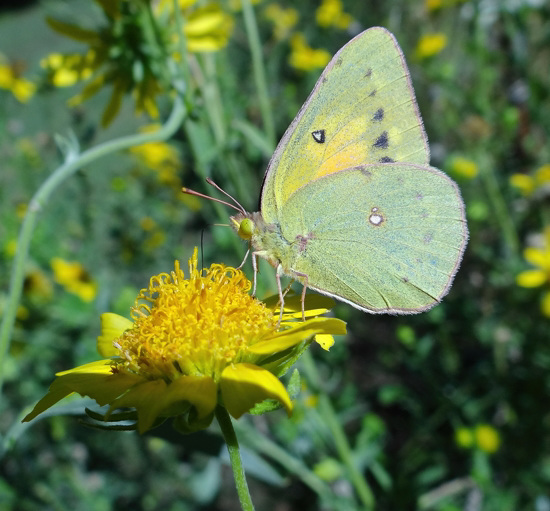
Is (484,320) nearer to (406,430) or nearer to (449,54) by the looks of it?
(406,430)

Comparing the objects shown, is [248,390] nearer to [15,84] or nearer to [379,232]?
[379,232]

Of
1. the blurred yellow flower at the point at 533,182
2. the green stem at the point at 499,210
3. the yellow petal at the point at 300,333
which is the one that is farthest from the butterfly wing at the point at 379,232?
the blurred yellow flower at the point at 533,182

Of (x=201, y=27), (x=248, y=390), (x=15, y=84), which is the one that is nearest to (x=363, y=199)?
(x=248, y=390)

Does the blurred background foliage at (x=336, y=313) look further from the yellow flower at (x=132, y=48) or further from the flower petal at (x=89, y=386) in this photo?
the flower petal at (x=89, y=386)

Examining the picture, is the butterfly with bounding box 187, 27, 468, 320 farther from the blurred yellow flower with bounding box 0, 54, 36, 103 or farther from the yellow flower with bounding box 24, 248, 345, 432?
the blurred yellow flower with bounding box 0, 54, 36, 103

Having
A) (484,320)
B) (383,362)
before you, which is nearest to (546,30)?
(484,320)

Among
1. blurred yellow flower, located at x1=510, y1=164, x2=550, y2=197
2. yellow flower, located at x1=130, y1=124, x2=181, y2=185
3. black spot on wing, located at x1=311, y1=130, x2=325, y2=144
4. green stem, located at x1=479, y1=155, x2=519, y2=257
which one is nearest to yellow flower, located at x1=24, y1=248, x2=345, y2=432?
black spot on wing, located at x1=311, y1=130, x2=325, y2=144
